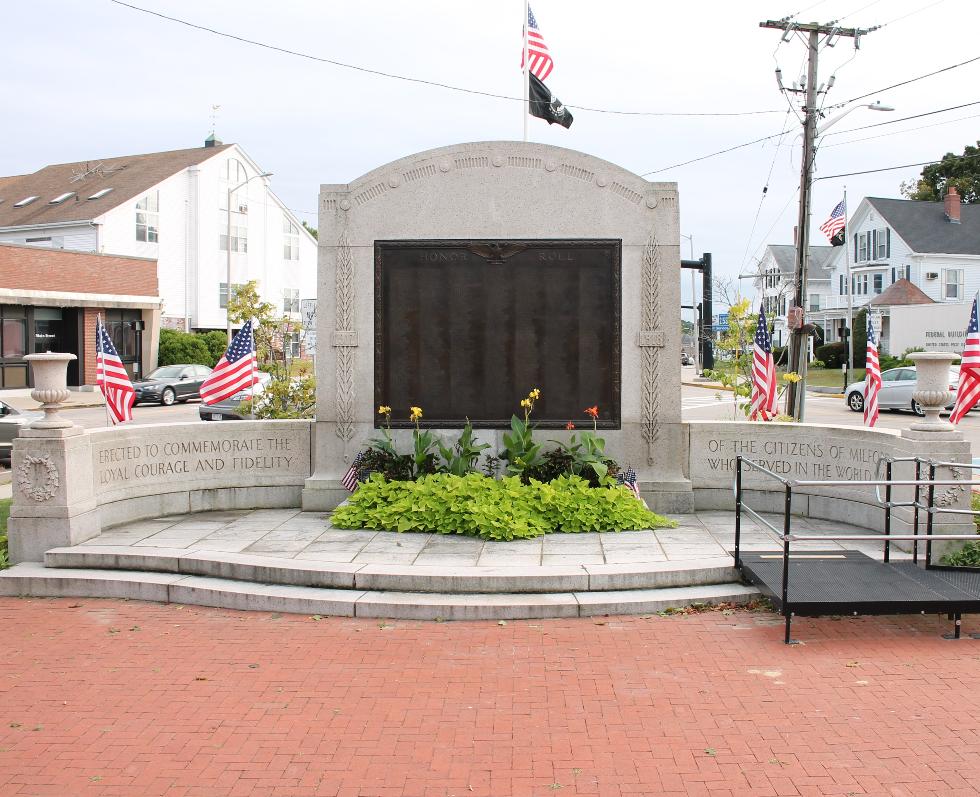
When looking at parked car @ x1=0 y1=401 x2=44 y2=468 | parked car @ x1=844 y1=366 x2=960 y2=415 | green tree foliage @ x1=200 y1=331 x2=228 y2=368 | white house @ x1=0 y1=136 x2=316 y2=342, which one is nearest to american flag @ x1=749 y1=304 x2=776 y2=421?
parked car @ x1=0 y1=401 x2=44 y2=468

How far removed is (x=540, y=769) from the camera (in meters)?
5.07

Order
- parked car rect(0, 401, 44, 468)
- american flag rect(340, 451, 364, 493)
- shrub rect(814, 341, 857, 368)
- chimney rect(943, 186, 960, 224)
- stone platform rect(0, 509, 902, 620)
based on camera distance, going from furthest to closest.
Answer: chimney rect(943, 186, 960, 224) → shrub rect(814, 341, 857, 368) → parked car rect(0, 401, 44, 468) → american flag rect(340, 451, 364, 493) → stone platform rect(0, 509, 902, 620)

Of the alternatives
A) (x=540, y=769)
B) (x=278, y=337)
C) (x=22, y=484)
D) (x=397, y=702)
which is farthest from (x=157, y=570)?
(x=278, y=337)

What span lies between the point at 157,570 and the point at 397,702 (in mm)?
3793

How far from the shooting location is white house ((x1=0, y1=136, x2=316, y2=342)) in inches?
1804

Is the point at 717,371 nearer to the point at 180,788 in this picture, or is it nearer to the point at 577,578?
the point at 577,578

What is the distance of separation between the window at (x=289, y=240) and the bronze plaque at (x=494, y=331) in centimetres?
4868

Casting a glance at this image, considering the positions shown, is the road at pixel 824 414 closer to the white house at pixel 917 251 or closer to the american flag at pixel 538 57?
the american flag at pixel 538 57

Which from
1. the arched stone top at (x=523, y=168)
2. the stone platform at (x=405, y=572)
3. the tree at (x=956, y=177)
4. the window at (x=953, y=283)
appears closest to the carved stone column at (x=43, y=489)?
the stone platform at (x=405, y=572)

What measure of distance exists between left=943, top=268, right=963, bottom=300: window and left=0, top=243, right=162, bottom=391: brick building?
44.7 meters

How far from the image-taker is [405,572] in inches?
323

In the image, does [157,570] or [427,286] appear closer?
[157,570]

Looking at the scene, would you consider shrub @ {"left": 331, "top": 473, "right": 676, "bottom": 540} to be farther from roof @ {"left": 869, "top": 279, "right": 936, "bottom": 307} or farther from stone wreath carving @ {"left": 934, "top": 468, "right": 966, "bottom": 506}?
roof @ {"left": 869, "top": 279, "right": 936, "bottom": 307}

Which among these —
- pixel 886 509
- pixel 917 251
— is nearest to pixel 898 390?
pixel 886 509
